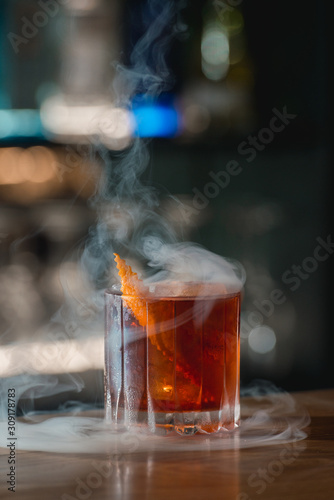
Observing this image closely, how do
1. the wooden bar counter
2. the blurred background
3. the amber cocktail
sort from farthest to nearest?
the blurred background < the amber cocktail < the wooden bar counter

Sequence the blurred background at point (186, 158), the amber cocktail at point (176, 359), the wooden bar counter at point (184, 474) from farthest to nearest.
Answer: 1. the blurred background at point (186, 158)
2. the amber cocktail at point (176, 359)
3. the wooden bar counter at point (184, 474)

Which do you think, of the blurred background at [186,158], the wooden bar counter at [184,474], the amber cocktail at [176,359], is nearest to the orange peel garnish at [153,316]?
the amber cocktail at [176,359]

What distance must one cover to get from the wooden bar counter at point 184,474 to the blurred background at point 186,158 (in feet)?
5.09

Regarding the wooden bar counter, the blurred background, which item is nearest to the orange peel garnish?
the wooden bar counter

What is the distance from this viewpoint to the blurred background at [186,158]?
2.43 metres

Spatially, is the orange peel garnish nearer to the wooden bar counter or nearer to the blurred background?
the wooden bar counter

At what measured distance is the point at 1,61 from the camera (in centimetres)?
245

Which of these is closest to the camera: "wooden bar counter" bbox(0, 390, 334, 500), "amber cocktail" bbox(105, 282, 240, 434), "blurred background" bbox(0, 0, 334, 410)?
"wooden bar counter" bbox(0, 390, 334, 500)

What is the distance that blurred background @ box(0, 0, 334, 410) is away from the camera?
2.43 metres

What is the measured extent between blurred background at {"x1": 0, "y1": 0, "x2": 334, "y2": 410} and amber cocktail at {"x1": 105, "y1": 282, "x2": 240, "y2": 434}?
1.46 meters

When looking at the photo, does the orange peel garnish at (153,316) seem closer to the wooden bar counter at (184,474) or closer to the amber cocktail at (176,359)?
the amber cocktail at (176,359)

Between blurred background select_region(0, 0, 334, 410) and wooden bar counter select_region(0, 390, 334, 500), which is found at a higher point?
blurred background select_region(0, 0, 334, 410)

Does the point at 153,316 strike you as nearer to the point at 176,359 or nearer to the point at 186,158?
the point at 176,359

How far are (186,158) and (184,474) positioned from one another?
1.79 metres
